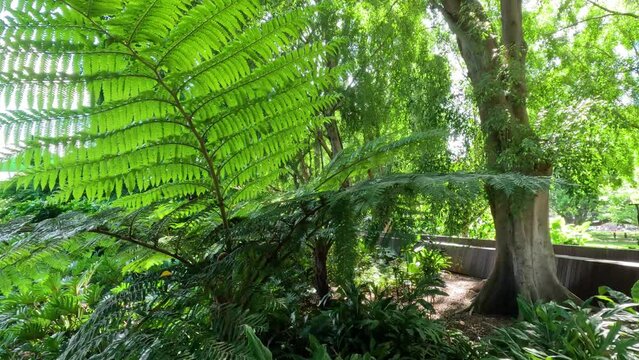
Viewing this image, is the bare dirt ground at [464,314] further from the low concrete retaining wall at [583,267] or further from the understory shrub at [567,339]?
the understory shrub at [567,339]

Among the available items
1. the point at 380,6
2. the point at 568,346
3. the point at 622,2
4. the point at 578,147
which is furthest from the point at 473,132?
the point at 622,2

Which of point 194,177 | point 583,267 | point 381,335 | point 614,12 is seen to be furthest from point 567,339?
point 614,12

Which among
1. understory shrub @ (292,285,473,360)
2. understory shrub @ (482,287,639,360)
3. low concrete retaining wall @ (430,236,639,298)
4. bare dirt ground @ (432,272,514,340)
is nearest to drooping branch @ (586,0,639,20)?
low concrete retaining wall @ (430,236,639,298)

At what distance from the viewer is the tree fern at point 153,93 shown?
115 centimetres

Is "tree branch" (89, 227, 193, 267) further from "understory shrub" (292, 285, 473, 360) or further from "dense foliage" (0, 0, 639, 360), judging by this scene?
"understory shrub" (292, 285, 473, 360)

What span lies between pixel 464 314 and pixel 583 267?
1598mm

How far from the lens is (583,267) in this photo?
186 inches

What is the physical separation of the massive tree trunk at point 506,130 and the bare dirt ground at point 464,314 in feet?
0.66

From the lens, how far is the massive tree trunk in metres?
4.02

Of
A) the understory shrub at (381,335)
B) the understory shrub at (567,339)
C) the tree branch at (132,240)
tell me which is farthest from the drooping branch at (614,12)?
the tree branch at (132,240)

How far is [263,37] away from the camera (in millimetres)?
1352

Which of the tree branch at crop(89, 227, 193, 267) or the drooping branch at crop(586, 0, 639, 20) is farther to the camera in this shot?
the drooping branch at crop(586, 0, 639, 20)

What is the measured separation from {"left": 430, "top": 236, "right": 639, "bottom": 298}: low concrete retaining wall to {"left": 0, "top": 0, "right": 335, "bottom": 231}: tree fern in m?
1.16

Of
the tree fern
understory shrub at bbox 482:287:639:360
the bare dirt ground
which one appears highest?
the tree fern
